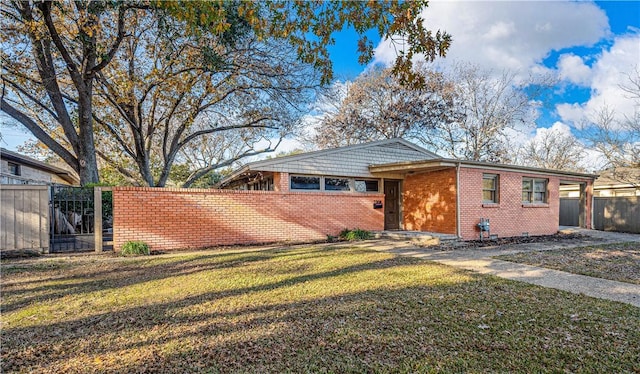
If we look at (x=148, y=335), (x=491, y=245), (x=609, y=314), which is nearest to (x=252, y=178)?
(x=491, y=245)

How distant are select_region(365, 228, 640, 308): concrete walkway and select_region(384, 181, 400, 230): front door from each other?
2996mm

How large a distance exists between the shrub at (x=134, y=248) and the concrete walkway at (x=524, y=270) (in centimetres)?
644

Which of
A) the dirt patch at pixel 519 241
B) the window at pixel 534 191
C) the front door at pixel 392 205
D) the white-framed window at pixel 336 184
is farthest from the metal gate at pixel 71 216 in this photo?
the window at pixel 534 191

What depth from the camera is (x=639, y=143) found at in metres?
16.2

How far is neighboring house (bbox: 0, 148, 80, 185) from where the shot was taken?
13.2 meters

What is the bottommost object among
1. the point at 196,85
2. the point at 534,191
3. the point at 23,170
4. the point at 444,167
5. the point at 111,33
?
the point at 534,191

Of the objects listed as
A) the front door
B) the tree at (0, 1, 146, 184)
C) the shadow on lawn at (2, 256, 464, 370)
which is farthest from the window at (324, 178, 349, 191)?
the tree at (0, 1, 146, 184)

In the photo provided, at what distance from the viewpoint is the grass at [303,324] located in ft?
9.27

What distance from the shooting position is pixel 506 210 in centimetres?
1220

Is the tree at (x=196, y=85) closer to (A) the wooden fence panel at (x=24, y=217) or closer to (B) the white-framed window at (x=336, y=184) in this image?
(B) the white-framed window at (x=336, y=184)

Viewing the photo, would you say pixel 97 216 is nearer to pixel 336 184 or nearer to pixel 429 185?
pixel 336 184

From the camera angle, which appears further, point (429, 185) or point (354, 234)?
point (429, 185)

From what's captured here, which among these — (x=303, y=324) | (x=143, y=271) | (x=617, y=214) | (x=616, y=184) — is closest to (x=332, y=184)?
(x=143, y=271)

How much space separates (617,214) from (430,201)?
10.6 m
